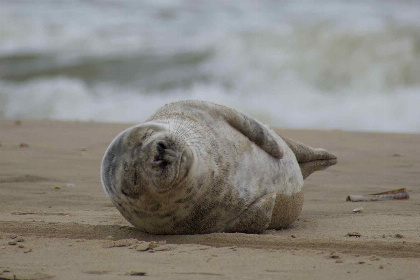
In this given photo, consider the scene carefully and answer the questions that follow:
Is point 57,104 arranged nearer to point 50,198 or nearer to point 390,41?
point 390,41

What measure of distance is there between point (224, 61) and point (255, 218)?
13.8 metres

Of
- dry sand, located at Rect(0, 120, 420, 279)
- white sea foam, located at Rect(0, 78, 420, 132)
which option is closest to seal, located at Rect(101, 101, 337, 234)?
dry sand, located at Rect(0, 120, 420, 279)

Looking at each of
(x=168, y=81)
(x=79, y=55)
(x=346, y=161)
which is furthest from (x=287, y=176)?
(x=79, y=55)

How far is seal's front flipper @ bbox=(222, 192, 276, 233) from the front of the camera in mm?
4051

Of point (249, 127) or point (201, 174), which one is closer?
point (201, 174)

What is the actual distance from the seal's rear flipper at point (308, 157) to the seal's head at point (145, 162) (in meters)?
1.69

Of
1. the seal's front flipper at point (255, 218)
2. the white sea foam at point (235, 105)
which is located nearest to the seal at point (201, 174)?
the seal's front flipper at point (255, 218)

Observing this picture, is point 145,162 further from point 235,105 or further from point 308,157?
point 235,105

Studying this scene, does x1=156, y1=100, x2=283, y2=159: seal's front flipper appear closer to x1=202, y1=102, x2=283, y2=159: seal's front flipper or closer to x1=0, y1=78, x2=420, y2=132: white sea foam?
x1=202, y1=102, x2=283, y2=159: seal's front flipper

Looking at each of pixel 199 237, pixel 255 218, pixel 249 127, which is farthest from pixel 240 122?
pixel 199 237

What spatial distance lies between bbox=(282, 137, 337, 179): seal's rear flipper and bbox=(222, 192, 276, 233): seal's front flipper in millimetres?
985

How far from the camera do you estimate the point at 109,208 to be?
5379 mm

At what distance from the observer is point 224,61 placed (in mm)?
17641

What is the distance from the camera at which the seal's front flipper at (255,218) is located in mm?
4051
